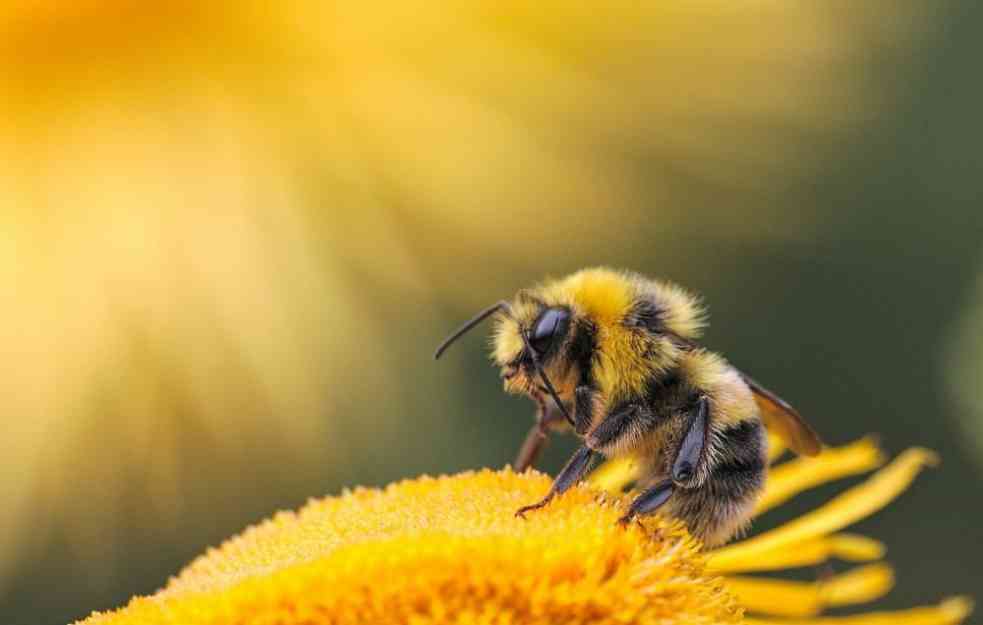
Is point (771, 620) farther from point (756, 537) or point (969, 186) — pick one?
point (969, 186)

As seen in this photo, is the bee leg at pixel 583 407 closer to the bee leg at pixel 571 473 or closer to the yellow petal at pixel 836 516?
the bee leg at pixel 571 473

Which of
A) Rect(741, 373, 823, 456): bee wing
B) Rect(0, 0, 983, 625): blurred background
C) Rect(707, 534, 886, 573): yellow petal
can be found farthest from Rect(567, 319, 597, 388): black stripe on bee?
Rect(0, 0, 983, 625): blurred background

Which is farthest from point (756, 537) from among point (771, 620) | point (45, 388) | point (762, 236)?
point (45, 388)

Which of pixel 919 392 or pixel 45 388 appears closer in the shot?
pixel 45 388

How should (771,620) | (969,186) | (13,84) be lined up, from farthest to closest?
1. (969,186)
2. (13,84)
3. (771,620)

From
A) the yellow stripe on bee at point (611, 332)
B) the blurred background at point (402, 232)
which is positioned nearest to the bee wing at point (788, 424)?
the yellow stripe on bee at point (611, 332)

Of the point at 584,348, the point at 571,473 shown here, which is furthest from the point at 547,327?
the point at 571,473

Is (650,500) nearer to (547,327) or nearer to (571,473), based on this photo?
(571,473)
